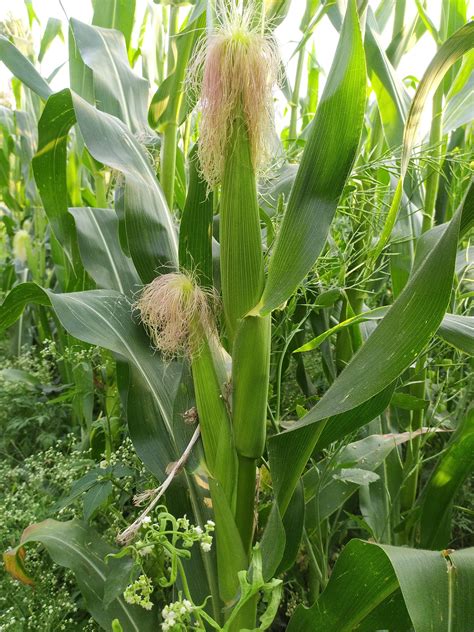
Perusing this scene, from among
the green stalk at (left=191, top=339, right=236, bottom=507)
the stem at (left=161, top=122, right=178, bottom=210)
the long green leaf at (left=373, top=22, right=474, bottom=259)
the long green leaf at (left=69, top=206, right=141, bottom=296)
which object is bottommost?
the green stalk at (left=191, top=339, right=236, bottom=507)

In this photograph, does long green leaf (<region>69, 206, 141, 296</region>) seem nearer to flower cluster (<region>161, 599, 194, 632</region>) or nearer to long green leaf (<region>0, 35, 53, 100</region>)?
long green leaf (<region>0, 35, 53, 100</region>)

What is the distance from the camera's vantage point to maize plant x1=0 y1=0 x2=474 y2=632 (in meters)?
0.80

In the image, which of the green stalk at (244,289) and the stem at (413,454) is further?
the stem at (413,454)

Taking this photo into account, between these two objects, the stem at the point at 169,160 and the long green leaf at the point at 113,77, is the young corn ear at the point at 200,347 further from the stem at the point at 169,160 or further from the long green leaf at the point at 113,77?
the long green leaf at the point at 113,77

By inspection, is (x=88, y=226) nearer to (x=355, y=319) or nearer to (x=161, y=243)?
(x=161, y=243)

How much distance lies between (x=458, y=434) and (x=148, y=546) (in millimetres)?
628

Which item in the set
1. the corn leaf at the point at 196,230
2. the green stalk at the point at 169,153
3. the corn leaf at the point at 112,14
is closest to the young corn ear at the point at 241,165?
the corn leaf at the point at 196,230

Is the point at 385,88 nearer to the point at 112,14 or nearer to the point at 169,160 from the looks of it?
the point at 169,160

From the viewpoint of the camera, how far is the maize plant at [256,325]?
799 millimetres

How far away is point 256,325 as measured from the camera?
0.87 m

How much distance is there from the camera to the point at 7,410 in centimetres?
177

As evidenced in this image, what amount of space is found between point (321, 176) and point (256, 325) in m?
0.22

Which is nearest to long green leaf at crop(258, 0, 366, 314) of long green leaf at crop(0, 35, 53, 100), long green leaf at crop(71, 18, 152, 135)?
long green leaf at crop(71, 18, 152, 135)

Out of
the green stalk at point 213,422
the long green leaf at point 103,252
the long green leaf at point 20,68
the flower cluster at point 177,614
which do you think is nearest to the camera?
the flower cluster at point 177,614
